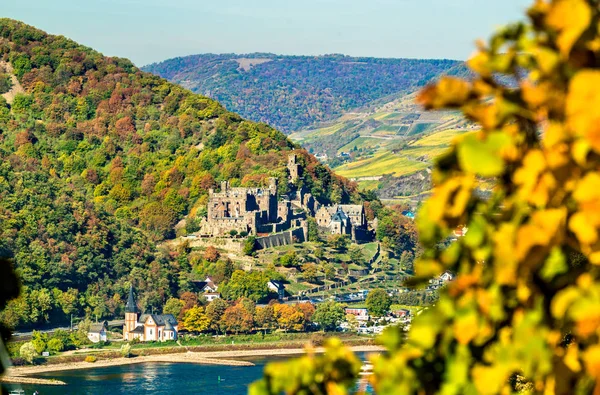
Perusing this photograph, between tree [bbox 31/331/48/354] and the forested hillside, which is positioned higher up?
the forested hillside

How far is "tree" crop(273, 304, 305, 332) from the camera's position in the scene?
4466 centimetres

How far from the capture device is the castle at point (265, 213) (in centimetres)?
5084

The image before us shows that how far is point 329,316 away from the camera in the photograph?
4466 cm

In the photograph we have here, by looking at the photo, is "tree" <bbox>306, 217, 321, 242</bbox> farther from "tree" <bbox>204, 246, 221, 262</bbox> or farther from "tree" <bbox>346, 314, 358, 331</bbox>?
"tree" <bbox>346, 314, 358, 331</bbox>

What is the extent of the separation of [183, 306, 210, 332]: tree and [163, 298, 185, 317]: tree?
101 centimetres

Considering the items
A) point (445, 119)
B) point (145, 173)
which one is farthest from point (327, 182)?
point (445, 119)

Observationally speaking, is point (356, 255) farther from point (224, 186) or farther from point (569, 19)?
point (569, 19)

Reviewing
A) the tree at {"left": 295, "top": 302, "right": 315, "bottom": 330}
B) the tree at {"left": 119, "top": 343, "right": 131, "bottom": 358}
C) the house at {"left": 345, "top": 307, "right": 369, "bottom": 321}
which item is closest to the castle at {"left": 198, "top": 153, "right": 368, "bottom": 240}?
the tree at {"left": 295, "top": 302, "right": 315, "bottom": 330}

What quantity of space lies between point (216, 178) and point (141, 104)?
1293cm

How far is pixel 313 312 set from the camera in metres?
45.3

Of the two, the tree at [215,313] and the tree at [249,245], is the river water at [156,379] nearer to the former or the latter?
the tree at [215,313]

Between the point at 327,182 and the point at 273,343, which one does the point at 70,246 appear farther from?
the point at 327,182

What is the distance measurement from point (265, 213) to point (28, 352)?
50.5 ft

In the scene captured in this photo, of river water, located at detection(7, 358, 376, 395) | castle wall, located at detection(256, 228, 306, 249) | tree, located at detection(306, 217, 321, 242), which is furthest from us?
tree, located at detection(306, 217, 321, 242)
